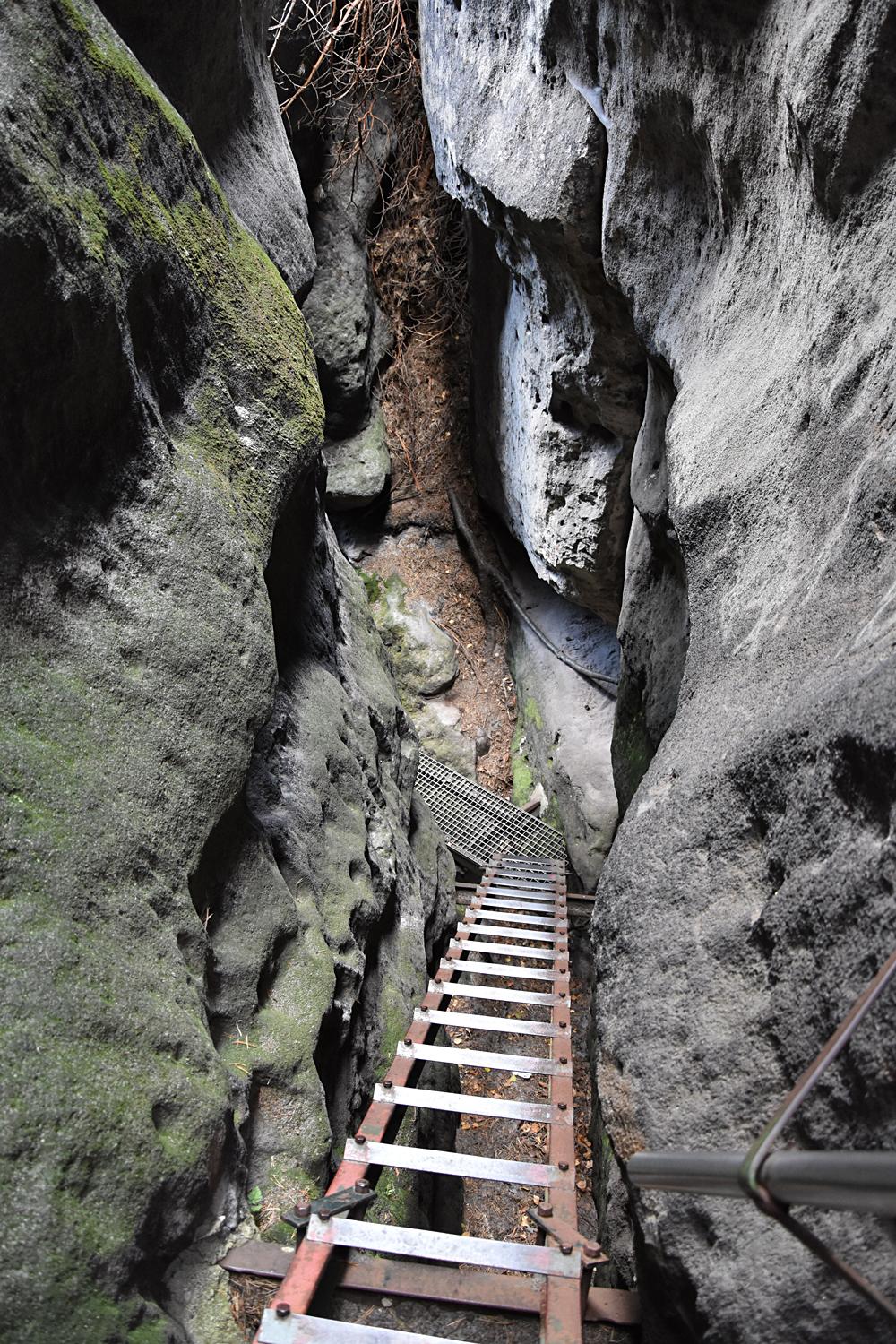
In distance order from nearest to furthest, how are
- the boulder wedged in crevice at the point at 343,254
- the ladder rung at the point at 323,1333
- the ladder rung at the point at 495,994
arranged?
1. the ladder rung at the point at 323,1333
2. the ladder rung at the point at 495,994
3. the boulder wedged in crevice at the point at 343,254

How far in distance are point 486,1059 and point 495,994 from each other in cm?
52

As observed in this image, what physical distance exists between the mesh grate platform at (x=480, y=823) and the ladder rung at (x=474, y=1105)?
13.9ft

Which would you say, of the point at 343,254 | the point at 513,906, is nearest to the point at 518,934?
the point at 513,906

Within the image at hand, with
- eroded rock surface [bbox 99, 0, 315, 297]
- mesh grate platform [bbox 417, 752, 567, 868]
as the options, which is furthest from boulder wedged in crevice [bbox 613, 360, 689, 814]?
eroded rock surface [bbox 99, 0, 315, 297]

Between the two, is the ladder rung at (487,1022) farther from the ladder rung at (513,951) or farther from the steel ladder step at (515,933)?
the steel ladder step at (515,933)

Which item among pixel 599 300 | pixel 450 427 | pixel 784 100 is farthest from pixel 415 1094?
pixel 450 427

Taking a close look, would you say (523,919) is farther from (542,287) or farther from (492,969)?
(542,287)

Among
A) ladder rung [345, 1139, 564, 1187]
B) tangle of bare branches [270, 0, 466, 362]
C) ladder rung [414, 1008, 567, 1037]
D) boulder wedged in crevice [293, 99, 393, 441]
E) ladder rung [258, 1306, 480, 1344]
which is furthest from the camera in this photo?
boulder wedged in crevice [293, 99, 393, 441]

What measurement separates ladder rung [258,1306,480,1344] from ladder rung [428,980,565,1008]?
1695 mm

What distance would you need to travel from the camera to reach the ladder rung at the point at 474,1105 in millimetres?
2641

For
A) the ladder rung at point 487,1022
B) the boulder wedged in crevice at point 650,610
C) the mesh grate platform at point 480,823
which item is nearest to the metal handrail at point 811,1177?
the ladder rung at point 487,1022

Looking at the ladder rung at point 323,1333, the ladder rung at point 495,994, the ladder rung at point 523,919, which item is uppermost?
the ladder rung at point 523,919

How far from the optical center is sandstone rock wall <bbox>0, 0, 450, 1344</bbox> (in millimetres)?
1765

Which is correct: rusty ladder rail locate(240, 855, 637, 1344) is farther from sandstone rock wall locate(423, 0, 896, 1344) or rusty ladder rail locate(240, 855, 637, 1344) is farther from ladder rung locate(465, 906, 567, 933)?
ladder rung locate(465, 906, 567, 933)
